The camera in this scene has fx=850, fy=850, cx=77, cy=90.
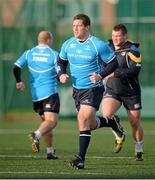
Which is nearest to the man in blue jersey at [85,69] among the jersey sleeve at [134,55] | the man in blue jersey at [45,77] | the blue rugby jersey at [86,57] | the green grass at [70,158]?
the blue rugby jersey at [86,57]

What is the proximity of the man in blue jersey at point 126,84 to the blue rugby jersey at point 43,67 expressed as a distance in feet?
3.05

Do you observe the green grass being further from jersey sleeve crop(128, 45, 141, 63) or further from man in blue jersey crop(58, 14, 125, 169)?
jersey sleeve crop(128, 45, 141, 63)

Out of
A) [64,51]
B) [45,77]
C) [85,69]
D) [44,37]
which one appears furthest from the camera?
[45,77]

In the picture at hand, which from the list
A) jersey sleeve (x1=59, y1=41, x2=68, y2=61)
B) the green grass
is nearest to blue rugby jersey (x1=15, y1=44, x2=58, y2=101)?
the green grass

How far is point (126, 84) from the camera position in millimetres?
13578

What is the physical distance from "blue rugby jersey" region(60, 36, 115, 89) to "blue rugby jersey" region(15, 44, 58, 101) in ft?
5.14

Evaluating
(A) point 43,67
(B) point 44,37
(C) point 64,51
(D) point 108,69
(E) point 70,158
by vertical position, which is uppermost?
(B) point 44,37

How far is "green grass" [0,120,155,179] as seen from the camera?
11.1 meters

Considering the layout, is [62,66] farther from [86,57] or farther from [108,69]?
[108,69]

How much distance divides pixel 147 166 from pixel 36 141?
195cm

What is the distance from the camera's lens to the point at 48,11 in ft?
85.4

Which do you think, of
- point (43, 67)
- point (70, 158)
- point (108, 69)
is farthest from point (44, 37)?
point (108, 69)

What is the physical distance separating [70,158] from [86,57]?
7.12ft

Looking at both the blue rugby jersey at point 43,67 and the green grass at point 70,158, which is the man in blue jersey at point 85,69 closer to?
the green grass at point 70,158
